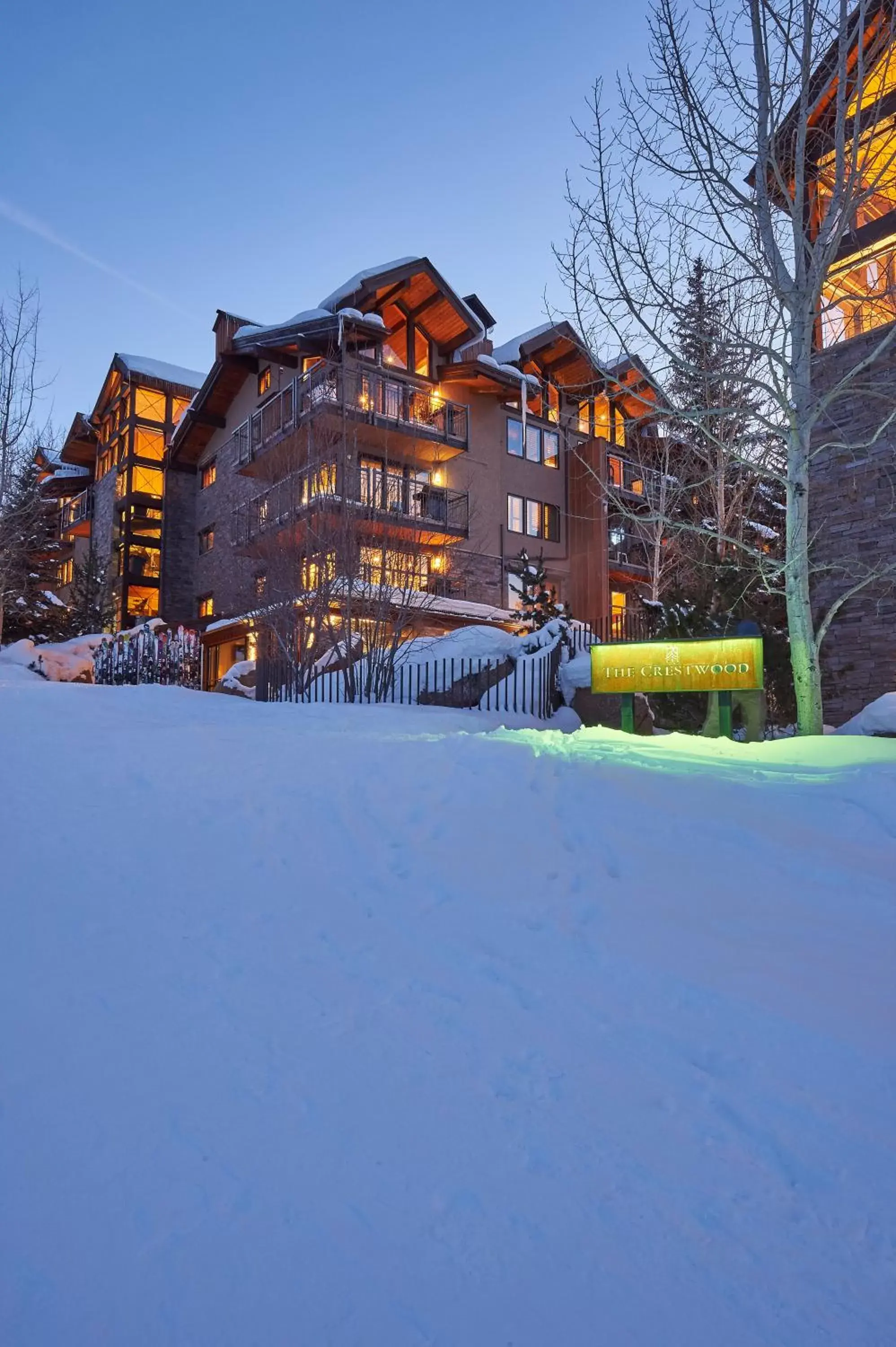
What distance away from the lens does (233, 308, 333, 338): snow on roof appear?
22.4 metres

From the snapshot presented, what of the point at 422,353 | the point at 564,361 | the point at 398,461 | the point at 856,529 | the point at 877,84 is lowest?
the point at 856,529

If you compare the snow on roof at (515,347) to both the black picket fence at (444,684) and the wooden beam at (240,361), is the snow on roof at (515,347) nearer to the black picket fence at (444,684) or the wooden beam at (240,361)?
the wooden beam at (240,361)

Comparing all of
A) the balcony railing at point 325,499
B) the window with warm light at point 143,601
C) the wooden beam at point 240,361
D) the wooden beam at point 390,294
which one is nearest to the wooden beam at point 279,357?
the wooden beam at point 240,361

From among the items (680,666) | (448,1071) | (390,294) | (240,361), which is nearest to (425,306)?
(390,294)

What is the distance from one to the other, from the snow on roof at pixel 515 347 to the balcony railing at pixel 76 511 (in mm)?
22371

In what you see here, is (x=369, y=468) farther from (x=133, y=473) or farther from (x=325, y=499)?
(x=133, y=473)

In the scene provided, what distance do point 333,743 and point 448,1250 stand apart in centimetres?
535

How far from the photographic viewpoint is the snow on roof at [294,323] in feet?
73.6

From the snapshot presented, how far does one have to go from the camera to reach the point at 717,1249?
2.14 m

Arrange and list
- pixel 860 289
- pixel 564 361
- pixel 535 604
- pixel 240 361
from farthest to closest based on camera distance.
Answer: pixel 564 361 < pixel 240 361 < pixel 535 604 < pixel 860 289

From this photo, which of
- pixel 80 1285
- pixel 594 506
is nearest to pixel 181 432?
pixel 594 506

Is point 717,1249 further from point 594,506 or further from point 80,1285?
point 594,506

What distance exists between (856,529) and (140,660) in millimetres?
17685

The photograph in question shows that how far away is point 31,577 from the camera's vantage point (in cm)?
2819
